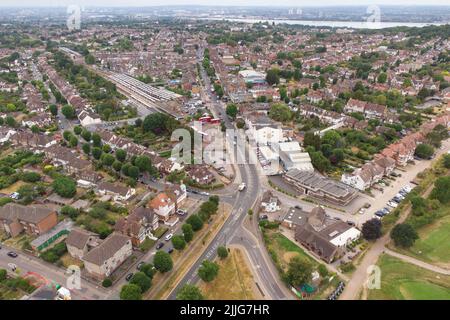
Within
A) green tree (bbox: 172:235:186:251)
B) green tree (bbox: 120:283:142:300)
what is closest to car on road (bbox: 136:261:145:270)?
green tree (bbox: 172:235:186:251)

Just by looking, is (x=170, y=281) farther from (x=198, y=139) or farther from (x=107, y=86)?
(x=107, y=86)

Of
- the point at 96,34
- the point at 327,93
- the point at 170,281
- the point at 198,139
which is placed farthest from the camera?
the point at 96,34

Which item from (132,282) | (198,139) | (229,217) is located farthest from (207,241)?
(198,139)

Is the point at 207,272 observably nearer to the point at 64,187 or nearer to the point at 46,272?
the point at 46,272

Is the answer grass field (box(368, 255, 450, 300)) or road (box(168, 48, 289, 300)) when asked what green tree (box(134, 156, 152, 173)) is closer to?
road (box(168, 48, 289, 300))

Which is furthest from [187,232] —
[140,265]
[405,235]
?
[405,235]

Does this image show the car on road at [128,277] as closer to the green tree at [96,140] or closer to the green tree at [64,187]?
the green tree at [64,187]
